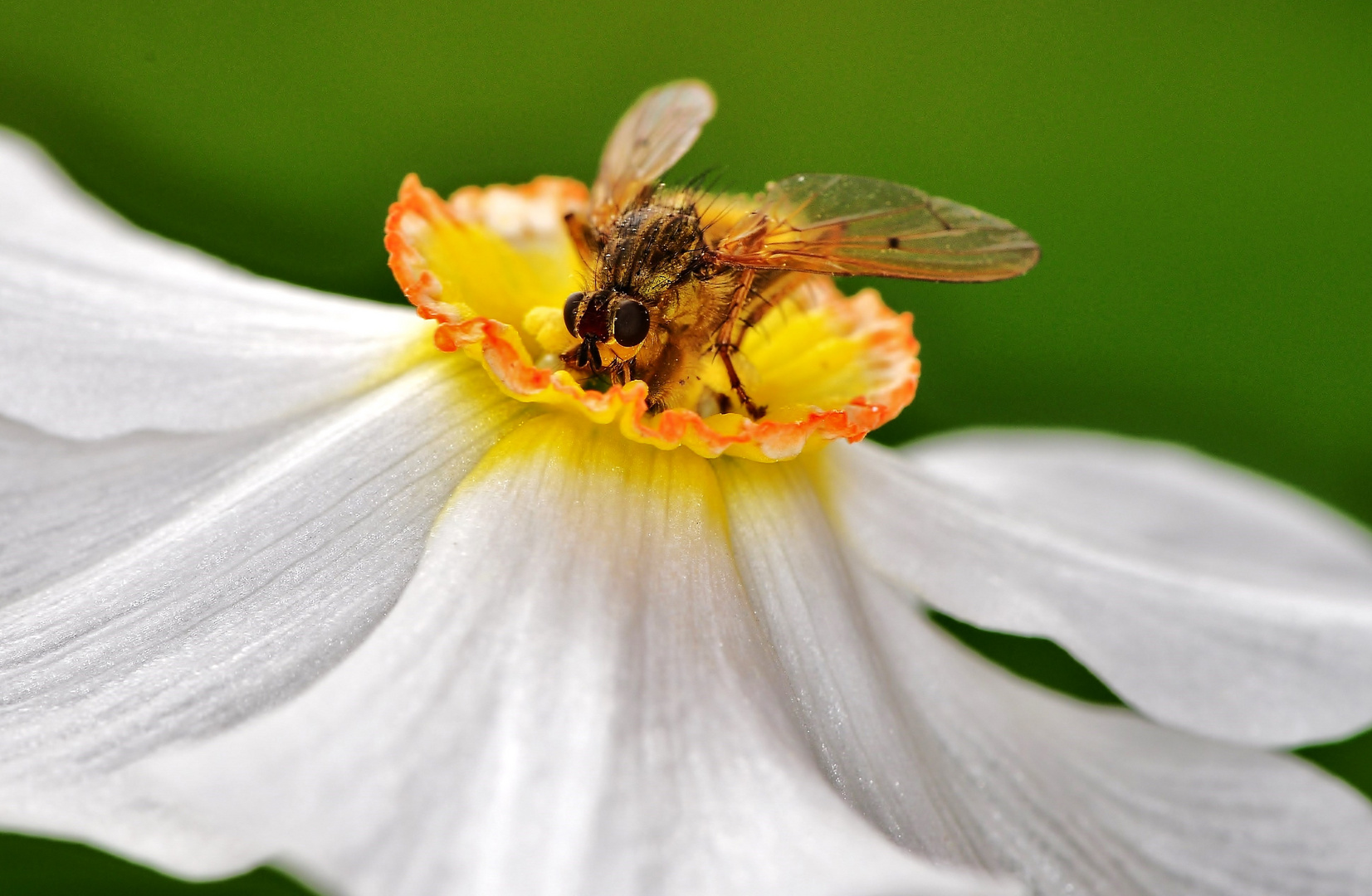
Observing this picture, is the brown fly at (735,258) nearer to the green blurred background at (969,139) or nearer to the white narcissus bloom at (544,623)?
the white narcissus bloom at (544,623)

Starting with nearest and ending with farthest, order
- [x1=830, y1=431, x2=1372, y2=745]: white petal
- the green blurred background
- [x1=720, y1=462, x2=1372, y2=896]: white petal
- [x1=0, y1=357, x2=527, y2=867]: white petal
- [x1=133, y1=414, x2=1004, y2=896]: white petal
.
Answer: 1. [x1=133, y1=414, x2=1004, y2=896]: white petal
2. [x1=0, y1=357, x2=527, y2=867]: white petal
3. [x1=720, y1=462, x2=1372, y2=896]: white petal
4. [x1=830, y1=431, x2=1372, y2=745]: white petal
5. the green blurred background

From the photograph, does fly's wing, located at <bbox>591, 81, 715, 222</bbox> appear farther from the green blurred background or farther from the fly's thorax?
the green blurred background

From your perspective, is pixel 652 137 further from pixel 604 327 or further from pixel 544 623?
pixel 544 623

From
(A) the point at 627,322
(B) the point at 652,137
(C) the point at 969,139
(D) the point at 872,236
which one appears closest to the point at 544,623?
(A) the point at 627,322

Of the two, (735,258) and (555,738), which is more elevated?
(735,258)

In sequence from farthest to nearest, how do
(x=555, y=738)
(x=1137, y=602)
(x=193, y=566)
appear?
(x=1137, y=602) → (x=193, y=566) → (x=555, y=738)

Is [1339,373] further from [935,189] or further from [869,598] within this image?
[869,598]

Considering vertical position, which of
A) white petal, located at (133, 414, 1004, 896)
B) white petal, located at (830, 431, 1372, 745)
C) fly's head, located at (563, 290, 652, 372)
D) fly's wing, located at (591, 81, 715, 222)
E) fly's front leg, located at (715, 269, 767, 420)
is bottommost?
white petal, located at (830, 431, 1372, 745)

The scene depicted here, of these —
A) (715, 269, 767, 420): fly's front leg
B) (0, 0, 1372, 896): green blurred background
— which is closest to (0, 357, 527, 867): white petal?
(715, 269, 767, 420): fly's front leg
